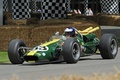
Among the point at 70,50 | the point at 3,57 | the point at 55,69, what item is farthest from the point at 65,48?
the point at 3,57

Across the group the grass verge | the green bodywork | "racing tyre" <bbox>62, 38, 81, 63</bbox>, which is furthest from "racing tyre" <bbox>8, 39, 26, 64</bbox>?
the grass verge

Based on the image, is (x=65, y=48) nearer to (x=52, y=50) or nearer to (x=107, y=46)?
(x=52, y=50)

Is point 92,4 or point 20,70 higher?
point 20,70

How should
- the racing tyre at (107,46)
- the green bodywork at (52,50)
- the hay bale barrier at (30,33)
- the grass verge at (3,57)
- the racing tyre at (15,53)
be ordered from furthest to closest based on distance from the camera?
the hay bale barrier at (30,33)
the grass verge at (3,57)
the racing tyre at (107,46)
the racing tyre at (15,53)
the green bodywork at (52,50)

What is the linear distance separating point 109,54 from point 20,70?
3.07 meters

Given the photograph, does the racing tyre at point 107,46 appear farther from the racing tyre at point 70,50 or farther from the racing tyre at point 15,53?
the racing tyre at point 15,53

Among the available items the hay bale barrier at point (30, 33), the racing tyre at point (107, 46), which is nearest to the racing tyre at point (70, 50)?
the racing tyre at point (107, 46)

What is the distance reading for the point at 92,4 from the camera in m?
68.9

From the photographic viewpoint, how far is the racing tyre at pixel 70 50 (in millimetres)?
13031

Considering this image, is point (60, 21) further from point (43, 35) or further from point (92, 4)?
point (92, 4)

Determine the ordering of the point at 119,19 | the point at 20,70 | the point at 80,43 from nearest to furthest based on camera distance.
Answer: the point at 20,70
the point at 80,43
the point at 119,19

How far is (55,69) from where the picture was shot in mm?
12188

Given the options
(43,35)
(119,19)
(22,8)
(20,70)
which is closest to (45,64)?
(20,70)

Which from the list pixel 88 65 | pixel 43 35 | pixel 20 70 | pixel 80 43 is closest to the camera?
pixel 20 70
